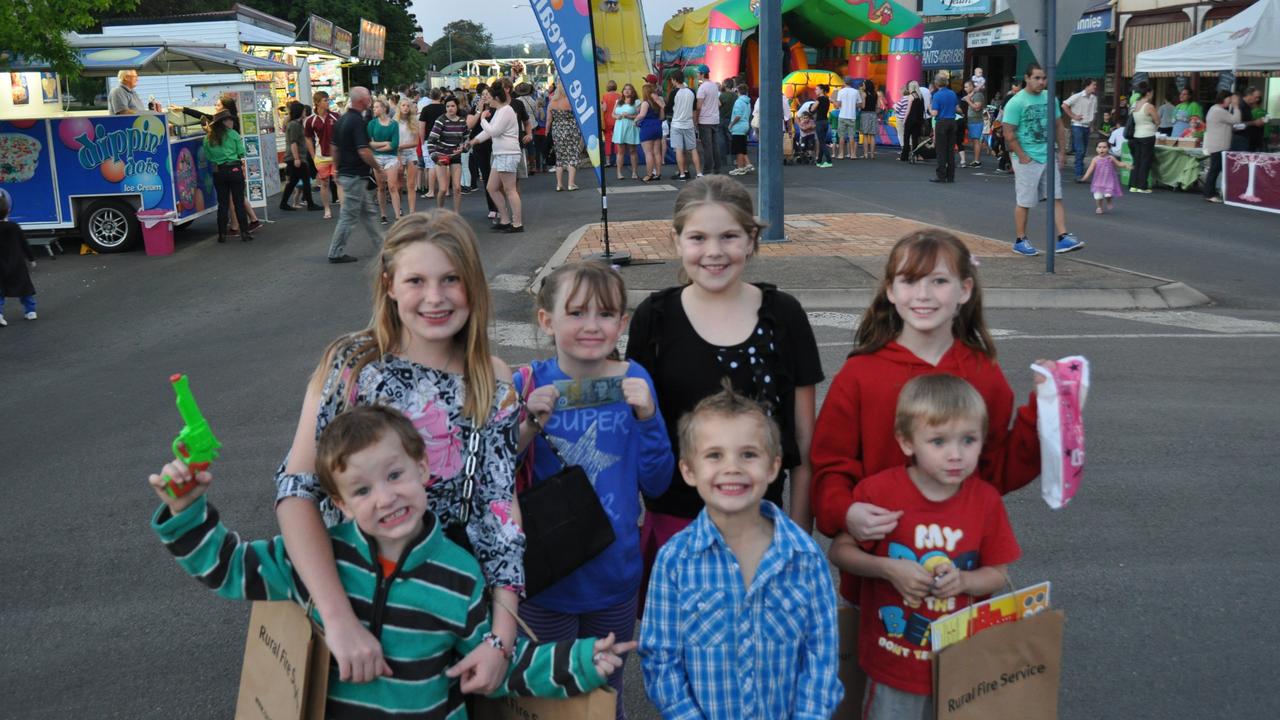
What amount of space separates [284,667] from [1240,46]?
71.2 feet

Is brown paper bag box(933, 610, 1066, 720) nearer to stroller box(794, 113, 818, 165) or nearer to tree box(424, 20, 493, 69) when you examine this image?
stroller box(794, 113, 818, 165)

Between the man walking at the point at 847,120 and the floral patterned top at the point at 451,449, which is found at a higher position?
the man walking at the point at 847,120

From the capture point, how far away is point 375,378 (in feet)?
8.38

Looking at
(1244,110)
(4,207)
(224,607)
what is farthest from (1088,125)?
(224,607)

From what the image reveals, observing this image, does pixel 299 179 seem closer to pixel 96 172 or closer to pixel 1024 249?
pixel 96 172

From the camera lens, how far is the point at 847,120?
28484mm

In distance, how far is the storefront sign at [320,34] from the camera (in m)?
38.6

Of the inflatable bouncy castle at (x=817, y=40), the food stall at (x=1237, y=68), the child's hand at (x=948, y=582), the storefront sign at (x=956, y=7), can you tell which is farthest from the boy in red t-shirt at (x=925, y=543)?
the storefront sign at (x=956, y=7)

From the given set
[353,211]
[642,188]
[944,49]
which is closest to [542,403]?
[353,211]

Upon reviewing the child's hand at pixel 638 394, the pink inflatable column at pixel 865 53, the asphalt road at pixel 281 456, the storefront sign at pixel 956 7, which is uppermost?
the storefront sign at pixel 956 7

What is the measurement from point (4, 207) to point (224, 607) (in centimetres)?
785

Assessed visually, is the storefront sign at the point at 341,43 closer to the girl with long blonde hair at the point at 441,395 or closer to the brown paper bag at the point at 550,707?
the girl with long blonde hair at the point at 441,395

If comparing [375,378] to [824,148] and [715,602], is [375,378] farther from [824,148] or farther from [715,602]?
[824,148]

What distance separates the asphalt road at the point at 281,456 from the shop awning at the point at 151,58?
7926 mm
